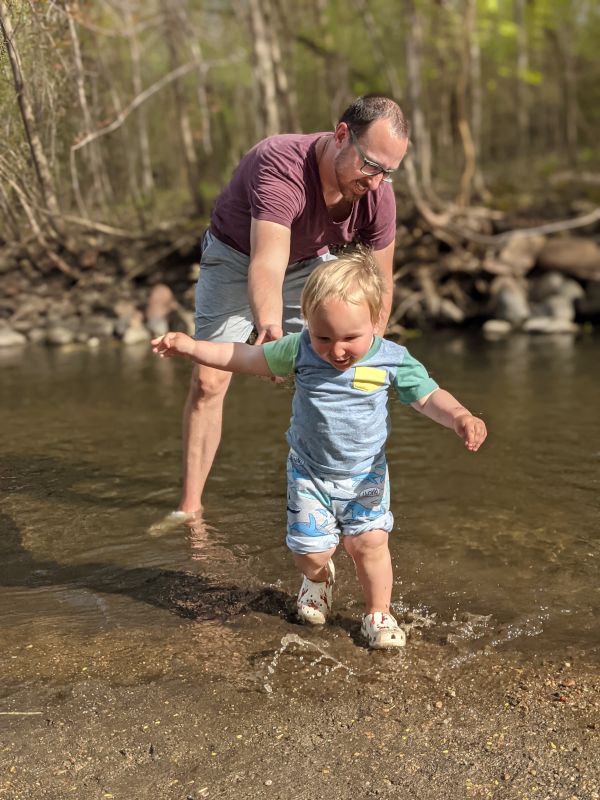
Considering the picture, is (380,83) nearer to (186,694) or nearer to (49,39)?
(49,39)

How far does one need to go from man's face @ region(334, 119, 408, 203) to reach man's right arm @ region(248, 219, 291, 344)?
0.34m

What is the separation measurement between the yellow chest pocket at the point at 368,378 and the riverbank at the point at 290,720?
924 mm

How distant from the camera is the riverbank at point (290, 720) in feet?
7.68

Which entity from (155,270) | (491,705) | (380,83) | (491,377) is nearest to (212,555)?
(491,705)

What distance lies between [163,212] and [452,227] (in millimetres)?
5852

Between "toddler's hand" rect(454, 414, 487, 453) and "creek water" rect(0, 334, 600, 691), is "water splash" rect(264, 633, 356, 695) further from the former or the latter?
"toddler's hand" rect(454, 414, 487, 453)

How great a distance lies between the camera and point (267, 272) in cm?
349

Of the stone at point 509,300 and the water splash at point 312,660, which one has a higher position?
the water splash at point 312,660

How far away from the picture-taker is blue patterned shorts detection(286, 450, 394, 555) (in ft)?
10.3

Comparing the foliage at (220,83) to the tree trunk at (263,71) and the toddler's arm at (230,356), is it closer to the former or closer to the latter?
the tree trunk at (263,71)

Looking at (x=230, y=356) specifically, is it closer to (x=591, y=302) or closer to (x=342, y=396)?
(x=342, y=396)

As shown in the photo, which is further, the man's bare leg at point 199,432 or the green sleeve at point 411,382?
the man's bare leg at point 199,432

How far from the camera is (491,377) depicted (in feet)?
28.8

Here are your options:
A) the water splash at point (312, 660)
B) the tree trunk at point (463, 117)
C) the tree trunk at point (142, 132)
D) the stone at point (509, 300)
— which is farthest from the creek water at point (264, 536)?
the tree trunk at point (142, 132)
